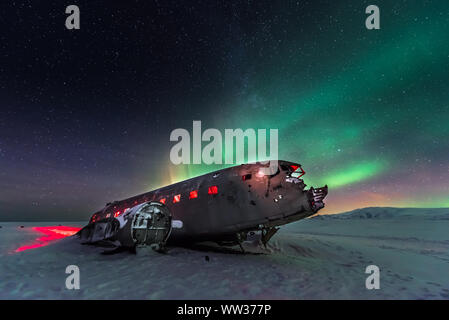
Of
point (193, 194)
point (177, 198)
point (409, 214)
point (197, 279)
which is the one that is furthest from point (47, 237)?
point (409, 214)

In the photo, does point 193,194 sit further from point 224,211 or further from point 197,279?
point 197,279

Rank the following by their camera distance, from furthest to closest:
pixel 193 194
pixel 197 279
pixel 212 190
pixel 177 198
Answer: pixel 177 198 < pixel 193 194 < pixel 212 190 < pixel 197 279

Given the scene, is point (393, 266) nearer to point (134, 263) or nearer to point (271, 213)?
point (271, 213)

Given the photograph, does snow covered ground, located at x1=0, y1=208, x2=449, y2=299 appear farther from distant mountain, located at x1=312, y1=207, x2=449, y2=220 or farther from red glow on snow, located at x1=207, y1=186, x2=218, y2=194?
distant mountain, located at x1=312, y1=207, x2=449, y2=220

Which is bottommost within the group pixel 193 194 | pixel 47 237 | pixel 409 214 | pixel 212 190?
pixel 409 214

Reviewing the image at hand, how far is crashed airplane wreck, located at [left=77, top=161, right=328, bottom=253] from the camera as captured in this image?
11.6m

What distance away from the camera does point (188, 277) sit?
8.11 m

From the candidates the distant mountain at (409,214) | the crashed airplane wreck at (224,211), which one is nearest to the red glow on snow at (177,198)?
the crashed airplane wreck at (224,211)

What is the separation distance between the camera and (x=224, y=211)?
12883 mm

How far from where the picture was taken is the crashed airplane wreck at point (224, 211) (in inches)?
459

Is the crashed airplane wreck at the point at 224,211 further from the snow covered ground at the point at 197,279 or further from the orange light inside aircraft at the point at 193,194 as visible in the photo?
the snow covered ground at the point at 197,279

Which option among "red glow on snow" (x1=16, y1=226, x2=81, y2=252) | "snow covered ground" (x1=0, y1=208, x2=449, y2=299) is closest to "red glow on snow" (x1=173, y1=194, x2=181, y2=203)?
"snow covered ground" (x1=0, y1=208, x2=449, y2=299)

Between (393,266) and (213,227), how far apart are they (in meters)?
10.5
